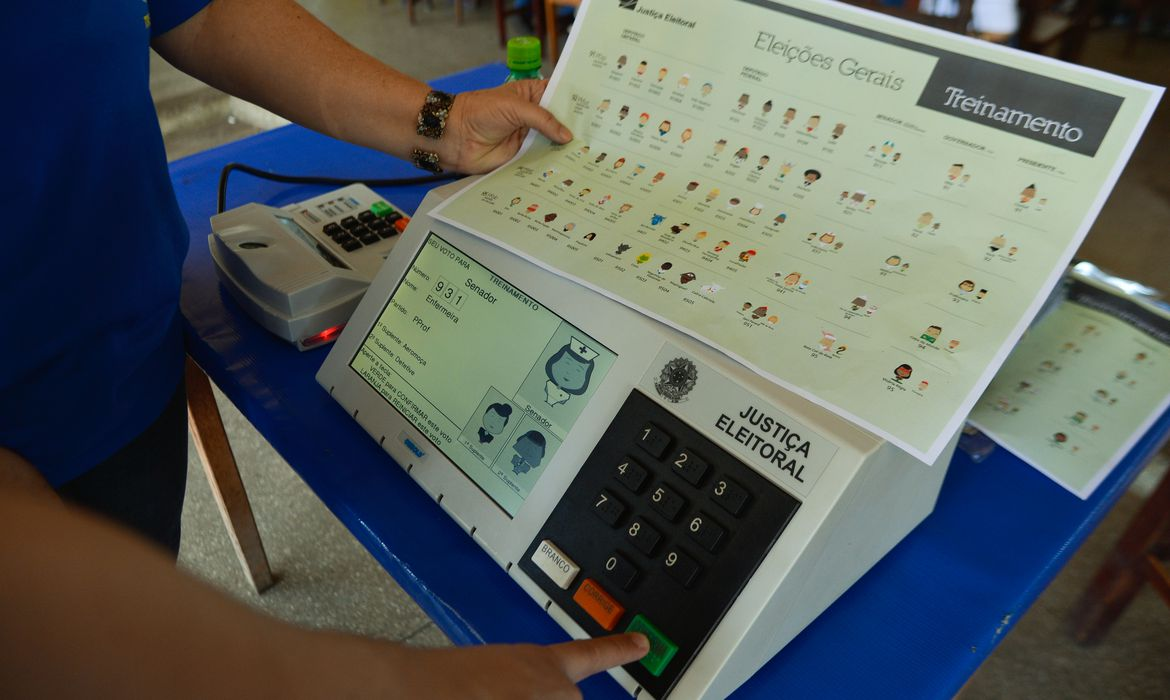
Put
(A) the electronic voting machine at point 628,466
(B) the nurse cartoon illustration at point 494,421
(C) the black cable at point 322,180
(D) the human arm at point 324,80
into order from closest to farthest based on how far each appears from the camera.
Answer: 1. (A) the electronic voting machine at point 628,466
2. (B) the nurse cartoon illustration at point 494,421
3. (D) the human arm at point 324,80
4. (C) the black cable at point 322,180

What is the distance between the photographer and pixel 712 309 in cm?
55

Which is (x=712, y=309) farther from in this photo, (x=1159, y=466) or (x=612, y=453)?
(x=1159, y=466)

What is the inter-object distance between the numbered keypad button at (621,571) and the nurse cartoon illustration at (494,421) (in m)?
0.13

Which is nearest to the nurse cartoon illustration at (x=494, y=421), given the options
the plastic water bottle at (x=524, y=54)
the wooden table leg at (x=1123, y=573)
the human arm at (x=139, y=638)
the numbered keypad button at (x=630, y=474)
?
the numbered keypad button at (x=630, y=474)

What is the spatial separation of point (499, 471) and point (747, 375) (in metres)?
0.20

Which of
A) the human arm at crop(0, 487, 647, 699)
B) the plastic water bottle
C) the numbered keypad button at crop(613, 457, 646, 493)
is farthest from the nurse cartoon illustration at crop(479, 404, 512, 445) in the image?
the plastic water bottle

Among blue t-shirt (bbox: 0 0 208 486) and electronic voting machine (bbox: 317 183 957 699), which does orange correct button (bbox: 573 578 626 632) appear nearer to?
electronic voting machine (bbox: 317 183 957 699)

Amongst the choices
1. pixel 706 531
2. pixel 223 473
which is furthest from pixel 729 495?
pixel 223 473

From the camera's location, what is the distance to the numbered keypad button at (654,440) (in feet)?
1.70

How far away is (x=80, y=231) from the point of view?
0.61m

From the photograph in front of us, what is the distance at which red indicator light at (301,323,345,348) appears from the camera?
0.78 metres

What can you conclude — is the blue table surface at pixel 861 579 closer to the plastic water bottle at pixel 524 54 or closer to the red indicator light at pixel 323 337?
the red indicator light at pixel 323 337

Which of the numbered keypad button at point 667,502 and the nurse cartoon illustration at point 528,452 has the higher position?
the numbered keypad button at point 667,502

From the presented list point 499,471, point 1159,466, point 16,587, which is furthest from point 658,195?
point 1159,466
